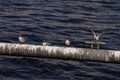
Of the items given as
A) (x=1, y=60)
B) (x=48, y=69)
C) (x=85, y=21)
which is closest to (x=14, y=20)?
(x=85, y=21)

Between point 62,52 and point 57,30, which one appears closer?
point 62,52

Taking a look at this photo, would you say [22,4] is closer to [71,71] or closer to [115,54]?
[71,71]

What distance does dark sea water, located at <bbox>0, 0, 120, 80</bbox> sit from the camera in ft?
58.0

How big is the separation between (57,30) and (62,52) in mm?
14191

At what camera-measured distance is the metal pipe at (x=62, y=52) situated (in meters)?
10.2

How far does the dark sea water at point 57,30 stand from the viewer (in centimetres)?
1769

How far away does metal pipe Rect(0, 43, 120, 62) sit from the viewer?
1020 cm

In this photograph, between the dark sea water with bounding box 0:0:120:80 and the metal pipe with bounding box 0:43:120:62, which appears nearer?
the metal pipe with bounding box 0:43:120:62

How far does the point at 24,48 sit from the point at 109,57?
266 cm

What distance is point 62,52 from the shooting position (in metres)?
10.5

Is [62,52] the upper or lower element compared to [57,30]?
lower

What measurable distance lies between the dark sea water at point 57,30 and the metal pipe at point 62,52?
6355mm

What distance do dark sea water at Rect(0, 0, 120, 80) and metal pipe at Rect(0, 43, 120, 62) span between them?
6355 mm

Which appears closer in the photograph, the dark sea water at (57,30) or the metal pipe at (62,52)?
the metal pipe at (62,52)
